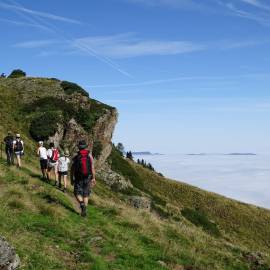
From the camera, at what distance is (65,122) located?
4525 centimetres

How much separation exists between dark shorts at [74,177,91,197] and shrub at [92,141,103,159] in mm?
29712

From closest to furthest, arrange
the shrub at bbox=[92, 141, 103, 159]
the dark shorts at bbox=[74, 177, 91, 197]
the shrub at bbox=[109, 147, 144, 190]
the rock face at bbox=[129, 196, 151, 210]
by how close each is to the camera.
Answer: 1. the dark shorts at bbox=[74, 177, 91, 197]
2. the rock face at bbox=[129, 196, 151, 210]
3. the shrub at bbox=[92, 141, 103, 159]
4. the shrub at bbox=[109, 147, 144, 190]

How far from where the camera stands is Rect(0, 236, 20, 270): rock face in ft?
31.5

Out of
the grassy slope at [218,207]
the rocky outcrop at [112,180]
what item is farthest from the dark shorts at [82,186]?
the grassy slope at [218,207]

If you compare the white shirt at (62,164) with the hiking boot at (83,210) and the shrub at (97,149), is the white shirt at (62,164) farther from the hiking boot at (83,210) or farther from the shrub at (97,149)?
the shrub at (97,149)

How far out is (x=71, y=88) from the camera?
5097 centimetres

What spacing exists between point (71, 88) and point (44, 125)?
28.7ft

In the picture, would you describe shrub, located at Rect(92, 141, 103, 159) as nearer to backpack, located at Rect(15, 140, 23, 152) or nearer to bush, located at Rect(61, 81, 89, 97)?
bush, located at Rect(61, 81, 89, 97)

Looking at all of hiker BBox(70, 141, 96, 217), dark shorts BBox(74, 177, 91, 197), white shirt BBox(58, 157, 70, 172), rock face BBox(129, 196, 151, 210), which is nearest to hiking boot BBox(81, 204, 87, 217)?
hiker BBox(70, 141, 96, 217)

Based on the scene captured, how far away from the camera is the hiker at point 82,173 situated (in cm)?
1702

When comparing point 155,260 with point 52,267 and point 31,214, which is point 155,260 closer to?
point 52,267

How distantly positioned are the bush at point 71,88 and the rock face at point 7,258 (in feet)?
133

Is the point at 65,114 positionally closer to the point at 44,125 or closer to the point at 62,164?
the point at 44,125

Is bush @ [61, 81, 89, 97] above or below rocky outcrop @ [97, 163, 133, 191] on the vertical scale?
above
